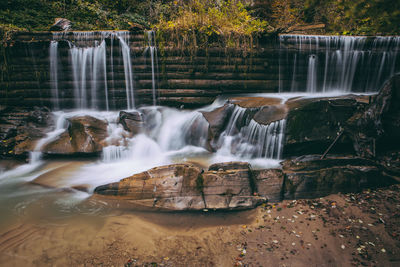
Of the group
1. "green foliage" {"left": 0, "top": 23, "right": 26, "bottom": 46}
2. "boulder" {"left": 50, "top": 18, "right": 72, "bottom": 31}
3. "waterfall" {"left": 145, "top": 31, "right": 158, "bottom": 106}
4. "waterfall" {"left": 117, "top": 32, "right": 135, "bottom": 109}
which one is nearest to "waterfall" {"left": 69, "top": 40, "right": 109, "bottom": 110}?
"waterfall" {"left": 117, "top": 32, "right": 135, "bottom": 109}

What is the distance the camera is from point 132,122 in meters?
8.51

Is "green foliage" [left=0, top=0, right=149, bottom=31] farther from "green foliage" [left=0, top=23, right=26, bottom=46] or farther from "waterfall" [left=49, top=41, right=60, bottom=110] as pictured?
"waterfall" [left=49, top=41, right=60, bottom=110]

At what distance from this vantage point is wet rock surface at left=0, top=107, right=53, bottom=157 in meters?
7.25

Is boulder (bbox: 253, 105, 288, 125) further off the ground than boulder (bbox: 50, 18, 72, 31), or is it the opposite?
boulder (bbox: 50, 18, 72, 31)

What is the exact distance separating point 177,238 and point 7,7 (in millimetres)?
14771

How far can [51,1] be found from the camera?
41.4 feet

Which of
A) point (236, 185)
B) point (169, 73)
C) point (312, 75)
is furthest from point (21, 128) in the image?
point (312, 75)

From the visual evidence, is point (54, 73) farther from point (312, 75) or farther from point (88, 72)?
point (312, 75)

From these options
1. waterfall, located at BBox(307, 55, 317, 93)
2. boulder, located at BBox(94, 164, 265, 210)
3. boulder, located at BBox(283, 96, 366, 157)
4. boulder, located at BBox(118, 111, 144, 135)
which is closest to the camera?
boulder, located at BBox(94, 164, 265, 210)

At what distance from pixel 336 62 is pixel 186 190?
9506 millimetres

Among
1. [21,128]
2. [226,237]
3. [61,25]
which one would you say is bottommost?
[226,237]

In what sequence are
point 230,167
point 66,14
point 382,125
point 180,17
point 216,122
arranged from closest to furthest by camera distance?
point 230,167, point 382,125, point 216,122, point 180,17, point 66,14

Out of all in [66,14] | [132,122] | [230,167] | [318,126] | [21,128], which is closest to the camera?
[230,167]

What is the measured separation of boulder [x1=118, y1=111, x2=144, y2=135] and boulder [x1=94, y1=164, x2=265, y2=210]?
3290 millimetres
